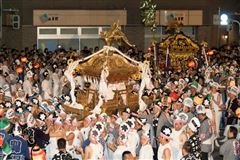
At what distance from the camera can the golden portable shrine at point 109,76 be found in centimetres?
Answer: 1761

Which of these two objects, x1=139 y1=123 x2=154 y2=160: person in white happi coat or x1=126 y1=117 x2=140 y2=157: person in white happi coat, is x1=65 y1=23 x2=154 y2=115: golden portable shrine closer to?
x1=126 y1=117 x2=140 y2=157: person in white happi coat

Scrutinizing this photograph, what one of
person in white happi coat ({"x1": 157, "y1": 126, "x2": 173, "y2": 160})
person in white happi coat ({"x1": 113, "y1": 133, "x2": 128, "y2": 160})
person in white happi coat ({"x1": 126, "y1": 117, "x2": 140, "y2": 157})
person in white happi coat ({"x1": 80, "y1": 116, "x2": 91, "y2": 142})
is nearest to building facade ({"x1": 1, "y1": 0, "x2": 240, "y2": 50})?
person in white happi coat ({"x1": 80, "y1": 116, "x2": 91, "y2": 142})

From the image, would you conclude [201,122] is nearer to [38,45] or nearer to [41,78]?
[41,78]

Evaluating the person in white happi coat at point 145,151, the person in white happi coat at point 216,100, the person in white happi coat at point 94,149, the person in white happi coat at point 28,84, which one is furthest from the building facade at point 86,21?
the person in white happi coat at point 145,151

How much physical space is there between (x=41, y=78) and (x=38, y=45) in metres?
13.3

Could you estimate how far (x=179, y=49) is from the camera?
24.2m

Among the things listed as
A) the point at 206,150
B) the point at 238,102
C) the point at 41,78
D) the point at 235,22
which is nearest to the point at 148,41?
the point at 235,22

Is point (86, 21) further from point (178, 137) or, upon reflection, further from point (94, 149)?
point (94, 149)

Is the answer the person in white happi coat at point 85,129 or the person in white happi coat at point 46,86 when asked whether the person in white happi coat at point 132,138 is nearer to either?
the person in white happi coat at point 85,129

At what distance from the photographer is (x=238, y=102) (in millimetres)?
16875

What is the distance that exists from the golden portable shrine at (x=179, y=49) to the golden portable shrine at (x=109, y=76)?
17.0ft

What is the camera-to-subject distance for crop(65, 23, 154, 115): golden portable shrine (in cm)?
1761

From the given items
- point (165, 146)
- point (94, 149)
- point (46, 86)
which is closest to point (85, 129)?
point (94, 149)

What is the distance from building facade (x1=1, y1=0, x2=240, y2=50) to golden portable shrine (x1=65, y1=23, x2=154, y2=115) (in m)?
16.8
